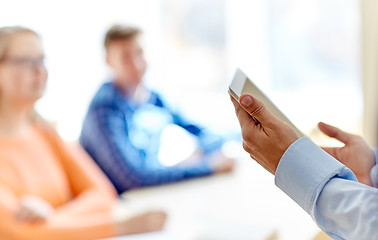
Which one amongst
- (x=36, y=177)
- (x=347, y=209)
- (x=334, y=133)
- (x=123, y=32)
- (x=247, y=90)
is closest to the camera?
(x=347, y=209)

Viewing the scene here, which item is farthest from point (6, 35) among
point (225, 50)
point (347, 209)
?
point (225, 50)

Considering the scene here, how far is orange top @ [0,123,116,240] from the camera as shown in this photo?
39.4 inches

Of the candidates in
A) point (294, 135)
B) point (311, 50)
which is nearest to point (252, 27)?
point (311, 50)

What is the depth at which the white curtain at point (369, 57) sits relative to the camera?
5.58ft

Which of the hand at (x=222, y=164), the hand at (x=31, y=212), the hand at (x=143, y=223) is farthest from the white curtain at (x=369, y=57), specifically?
the hand at (x=31, y=212)

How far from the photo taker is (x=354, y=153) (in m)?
0.64

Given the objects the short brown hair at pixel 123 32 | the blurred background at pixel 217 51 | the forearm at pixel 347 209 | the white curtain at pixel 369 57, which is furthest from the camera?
the blurred background at pixel 217 51

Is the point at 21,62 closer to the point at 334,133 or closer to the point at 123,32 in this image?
the point at 123,32

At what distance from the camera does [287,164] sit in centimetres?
52

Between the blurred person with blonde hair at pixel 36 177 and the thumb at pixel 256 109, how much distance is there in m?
0.51

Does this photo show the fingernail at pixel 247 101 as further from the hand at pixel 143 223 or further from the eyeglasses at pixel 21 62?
the eyeglasses at pixel 21 62

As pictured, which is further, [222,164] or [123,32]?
[123,32]

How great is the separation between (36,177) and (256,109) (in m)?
0.73

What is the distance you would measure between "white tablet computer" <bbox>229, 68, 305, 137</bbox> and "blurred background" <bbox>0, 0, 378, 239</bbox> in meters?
2.30
